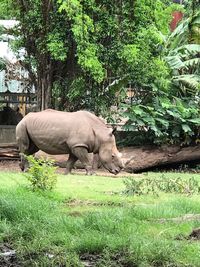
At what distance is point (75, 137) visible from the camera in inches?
571

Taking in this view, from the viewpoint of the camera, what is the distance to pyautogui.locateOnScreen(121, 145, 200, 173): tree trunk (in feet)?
58.2

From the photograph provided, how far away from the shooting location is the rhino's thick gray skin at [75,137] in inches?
573

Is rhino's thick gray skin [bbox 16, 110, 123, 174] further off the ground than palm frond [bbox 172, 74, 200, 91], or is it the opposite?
palm frond [bbox 172, 74, 200, 91]

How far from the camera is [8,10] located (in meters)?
18.8

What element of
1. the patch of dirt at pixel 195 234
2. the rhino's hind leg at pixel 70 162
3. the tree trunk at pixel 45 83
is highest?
the tree trunk at pixel 45 83

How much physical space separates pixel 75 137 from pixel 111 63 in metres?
4.00

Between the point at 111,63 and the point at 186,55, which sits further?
the point at 186,55

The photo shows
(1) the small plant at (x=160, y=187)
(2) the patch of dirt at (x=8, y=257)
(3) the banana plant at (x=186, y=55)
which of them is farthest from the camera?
(3) the banana plant at (x=186, y=55)

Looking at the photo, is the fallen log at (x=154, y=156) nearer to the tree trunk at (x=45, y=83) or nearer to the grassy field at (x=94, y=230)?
the tree trunk at (x=45, y=83)

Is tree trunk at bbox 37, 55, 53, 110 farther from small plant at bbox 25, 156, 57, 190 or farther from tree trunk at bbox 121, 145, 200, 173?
small plant at bbox 25, 156, 57, 190

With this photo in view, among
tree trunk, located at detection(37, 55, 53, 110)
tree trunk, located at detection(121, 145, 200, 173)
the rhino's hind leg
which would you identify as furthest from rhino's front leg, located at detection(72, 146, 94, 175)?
tree trunk, located at detection(37, 55, 53, 110)

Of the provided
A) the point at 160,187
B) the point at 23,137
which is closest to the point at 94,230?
the point at 160,187

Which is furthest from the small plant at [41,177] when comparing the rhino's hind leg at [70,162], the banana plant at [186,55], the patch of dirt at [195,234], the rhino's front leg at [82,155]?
the banana plant at [186,55]

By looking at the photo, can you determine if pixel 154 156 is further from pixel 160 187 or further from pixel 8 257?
pixel 8 257
